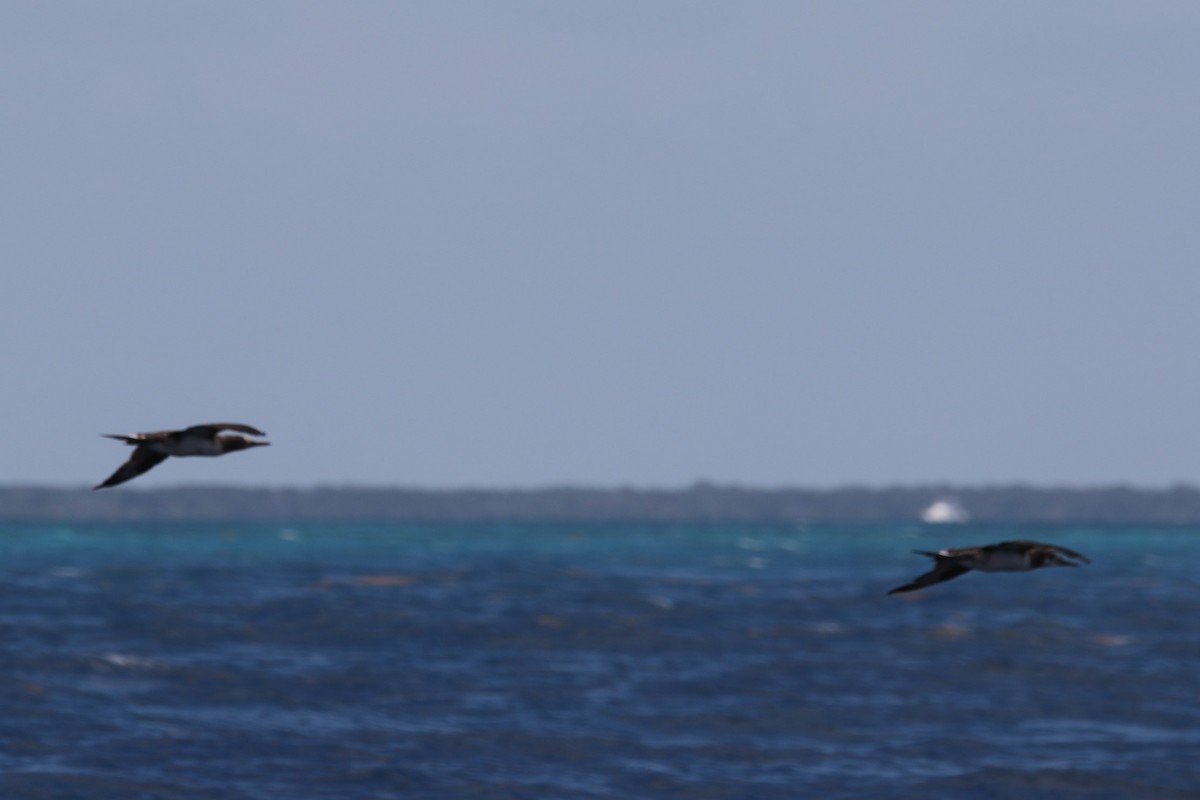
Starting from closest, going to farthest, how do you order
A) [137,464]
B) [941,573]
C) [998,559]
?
[998,559] → [941,573] → [137,464]

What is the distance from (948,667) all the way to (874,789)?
1769 centimetres

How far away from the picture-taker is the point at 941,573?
44.5 feet

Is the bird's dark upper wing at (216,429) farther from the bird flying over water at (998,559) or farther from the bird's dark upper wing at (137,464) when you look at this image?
the bird flying over water at (998,559)

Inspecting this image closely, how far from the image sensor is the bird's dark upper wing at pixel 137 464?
45.7ft

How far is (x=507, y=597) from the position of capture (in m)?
73.4

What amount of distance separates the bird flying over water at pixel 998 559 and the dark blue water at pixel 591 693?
1936 cm

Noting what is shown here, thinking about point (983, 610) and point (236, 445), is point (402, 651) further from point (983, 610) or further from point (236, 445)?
point (236, 445)

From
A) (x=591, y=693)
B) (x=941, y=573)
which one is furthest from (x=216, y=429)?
(x=591, y=693)

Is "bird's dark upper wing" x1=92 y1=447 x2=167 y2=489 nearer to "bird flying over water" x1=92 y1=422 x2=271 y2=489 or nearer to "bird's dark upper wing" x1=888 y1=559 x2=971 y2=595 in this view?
"bird flying over water" x1=92 y1=422 x2=271 y2=489

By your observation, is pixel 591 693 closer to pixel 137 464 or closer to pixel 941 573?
pixel 137 464

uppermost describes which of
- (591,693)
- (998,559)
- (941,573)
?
(998,559)

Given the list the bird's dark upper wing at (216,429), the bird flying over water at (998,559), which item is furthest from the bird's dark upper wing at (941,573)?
the bird's dark upper wing at (216,429)

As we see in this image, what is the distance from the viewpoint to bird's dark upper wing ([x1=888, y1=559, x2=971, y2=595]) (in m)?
13.1

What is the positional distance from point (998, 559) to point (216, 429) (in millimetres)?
5613
